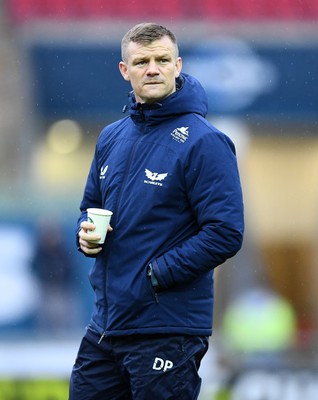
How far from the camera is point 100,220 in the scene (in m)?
3.78

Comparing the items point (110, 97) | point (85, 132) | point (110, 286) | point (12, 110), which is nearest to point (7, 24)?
point (12, 110)

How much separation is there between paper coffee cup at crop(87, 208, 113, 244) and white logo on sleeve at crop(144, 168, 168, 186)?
0.17 meters

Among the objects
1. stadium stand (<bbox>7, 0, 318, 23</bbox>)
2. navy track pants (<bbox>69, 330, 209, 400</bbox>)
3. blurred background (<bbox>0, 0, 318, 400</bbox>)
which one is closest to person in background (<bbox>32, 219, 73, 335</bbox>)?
blurred background (<bbox>0, 0, 318, 400</bbox>)

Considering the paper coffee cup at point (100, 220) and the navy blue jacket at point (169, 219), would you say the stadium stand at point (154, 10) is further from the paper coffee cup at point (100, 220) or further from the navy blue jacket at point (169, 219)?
the paper coffee cup at point (100, 220)

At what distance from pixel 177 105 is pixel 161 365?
90cm

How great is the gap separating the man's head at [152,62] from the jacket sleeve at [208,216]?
9.4 inches

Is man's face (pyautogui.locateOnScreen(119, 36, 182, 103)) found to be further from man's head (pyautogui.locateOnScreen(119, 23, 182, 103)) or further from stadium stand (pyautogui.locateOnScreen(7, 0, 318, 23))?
stadium stand (pyautogui.locateOnScreen(7, 0, 318, 23))

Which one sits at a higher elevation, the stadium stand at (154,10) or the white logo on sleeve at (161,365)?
the stadium stand at (154,10)

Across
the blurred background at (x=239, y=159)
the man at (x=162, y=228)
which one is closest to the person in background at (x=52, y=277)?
the blurred background at (x=239, y=159)

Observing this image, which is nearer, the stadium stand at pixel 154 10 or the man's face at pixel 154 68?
the man's face at pixel 154 68

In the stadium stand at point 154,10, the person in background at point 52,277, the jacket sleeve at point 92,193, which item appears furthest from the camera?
the stadium stand at point 154,10

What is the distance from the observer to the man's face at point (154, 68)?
151 inches

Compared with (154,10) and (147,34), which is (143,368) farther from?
(154,10)

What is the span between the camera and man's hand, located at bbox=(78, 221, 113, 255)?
3.81m
